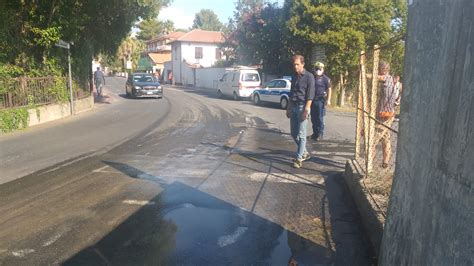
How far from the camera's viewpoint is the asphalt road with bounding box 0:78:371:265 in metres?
3.95

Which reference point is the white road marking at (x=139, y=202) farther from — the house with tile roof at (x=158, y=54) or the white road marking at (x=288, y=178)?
the house with tile roof at (x=158, y=54)

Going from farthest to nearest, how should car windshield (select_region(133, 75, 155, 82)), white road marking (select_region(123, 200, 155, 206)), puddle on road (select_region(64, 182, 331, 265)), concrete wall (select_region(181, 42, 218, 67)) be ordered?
concrete wall (select_region(181, 42, 218, 67)) < car windshield (select_region(133, 75, 155, 82)) < white road marking (select_region(123, 200, 155, 206)) < puddle on road (select_region(64, 182, 331, 265))

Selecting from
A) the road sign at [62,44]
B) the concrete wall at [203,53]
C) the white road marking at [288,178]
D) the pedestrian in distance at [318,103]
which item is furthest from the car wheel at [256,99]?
the concrete wall at [203,53]

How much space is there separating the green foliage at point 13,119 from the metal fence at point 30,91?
34cm

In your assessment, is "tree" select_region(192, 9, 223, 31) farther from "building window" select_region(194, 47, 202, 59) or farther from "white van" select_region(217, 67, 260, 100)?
"white van" select_region(217, 67, 260, 100)

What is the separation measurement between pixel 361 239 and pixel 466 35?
290cm

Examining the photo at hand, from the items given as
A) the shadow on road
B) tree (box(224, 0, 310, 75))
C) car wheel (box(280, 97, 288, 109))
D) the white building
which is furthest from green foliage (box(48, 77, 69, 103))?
the white building

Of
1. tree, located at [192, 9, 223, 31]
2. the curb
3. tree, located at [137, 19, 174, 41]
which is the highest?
tree, located at [192, 9, 223, 31]

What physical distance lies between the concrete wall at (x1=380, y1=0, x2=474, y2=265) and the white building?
162 ft

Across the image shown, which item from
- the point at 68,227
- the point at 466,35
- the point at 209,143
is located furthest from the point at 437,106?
the point at 209,143

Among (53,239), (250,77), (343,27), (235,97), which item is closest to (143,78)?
(235,97)

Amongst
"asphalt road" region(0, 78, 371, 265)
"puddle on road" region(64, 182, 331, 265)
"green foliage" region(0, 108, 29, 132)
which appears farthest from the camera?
"green foliage" region(0, 108, 29, 132)

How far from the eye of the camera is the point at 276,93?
20.5m

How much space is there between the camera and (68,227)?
4551mm
